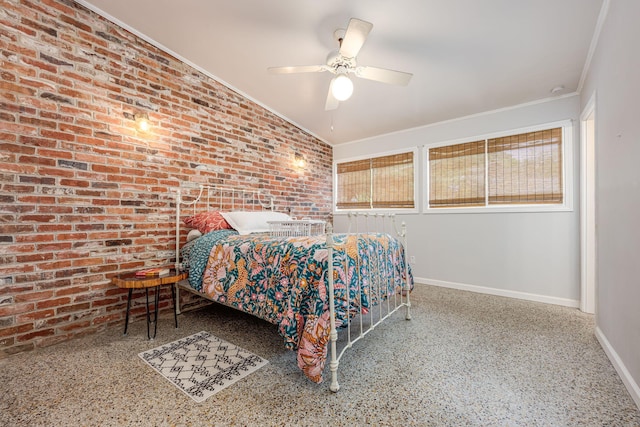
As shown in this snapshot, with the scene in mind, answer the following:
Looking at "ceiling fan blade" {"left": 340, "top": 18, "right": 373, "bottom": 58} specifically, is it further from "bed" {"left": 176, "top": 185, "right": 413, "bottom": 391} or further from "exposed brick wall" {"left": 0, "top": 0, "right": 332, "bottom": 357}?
"exposed brick wall" {"left": 0, "top": 0, "right": 332, "bottom": 357}

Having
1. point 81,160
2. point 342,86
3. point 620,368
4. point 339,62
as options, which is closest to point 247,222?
point 81,160

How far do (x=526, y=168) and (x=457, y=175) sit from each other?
0.76 metres

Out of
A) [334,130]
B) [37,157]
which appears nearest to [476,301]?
[334,130]

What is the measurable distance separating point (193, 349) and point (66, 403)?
2.44 ft

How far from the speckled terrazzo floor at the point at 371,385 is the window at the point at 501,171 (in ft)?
4.86

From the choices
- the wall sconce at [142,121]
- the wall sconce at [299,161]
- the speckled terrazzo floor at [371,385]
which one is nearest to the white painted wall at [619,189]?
the speckled terrazzo floor at [371,385]

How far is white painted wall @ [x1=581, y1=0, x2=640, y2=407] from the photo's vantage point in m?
1.52

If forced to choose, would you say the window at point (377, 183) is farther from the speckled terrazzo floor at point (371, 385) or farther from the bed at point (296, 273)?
the speckled terrazzo floor at point (371, 385)

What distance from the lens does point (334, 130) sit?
445cm

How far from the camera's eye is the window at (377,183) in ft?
14.0

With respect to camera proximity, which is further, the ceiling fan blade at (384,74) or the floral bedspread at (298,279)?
the ceiling fan blade at (384,74)

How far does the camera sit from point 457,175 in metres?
3.81

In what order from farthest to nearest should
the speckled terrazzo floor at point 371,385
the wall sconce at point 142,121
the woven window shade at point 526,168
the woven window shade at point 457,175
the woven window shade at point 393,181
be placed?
1. the woven window shade at point 393,181
2. the woven window shade at point 457,175
3. the woven window shade at point 526,168
4. the wall sconce at point 142,121
5. the speckled terrazzo floor at point 371,385

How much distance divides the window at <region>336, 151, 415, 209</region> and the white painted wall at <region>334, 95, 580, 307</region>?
0.73 feet
